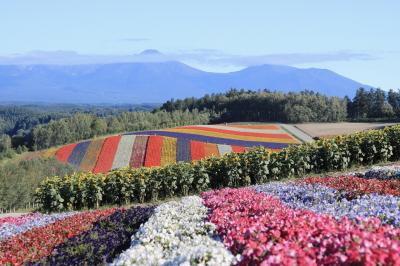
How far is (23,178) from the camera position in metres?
56.5

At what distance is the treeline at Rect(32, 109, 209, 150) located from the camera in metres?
134

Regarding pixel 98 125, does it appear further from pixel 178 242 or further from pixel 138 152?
pixel 178 242

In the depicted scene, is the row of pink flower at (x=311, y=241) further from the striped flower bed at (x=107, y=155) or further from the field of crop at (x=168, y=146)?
the striped flower bed at (x=107, y=155)

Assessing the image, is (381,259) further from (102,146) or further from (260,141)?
(102,146)

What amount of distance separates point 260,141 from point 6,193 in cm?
3599

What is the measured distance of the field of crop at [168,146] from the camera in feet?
214

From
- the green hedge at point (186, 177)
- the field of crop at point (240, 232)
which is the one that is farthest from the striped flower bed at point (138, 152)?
the field of crop at point (240, 232)

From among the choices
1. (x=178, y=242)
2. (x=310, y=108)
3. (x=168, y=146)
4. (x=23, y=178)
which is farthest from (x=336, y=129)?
(x=178, y=242)

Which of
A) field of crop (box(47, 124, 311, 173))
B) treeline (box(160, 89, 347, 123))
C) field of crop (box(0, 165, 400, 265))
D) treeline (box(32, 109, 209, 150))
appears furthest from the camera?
treeline (box(32, 109, 209, 150))

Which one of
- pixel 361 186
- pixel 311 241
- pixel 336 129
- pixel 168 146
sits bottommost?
pixel 168 146

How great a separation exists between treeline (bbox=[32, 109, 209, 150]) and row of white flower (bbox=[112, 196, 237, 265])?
122350 mm

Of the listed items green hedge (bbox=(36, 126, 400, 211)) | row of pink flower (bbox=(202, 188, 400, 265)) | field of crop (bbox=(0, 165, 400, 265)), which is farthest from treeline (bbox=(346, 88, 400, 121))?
row of pink flower (bbox=(202, 188, 400, 265))

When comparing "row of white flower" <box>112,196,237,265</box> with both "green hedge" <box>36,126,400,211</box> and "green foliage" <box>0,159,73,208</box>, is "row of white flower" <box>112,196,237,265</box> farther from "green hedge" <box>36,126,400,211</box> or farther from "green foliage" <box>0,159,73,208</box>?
"green foliage" <box>0,159,73,208</box>

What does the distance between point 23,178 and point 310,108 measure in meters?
93.3
